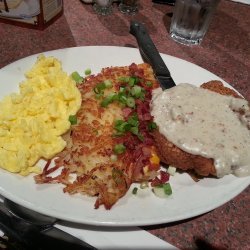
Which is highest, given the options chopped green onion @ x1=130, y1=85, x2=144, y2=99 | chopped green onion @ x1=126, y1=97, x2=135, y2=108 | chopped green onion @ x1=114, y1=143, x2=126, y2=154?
chopped green onion @ x1=130, y1=85, x2=144, y2=99

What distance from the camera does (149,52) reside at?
1.79 meters

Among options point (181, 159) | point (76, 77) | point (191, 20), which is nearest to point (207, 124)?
point (181, 159)

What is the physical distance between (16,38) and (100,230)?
1.41 meters

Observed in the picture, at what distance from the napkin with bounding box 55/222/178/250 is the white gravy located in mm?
356

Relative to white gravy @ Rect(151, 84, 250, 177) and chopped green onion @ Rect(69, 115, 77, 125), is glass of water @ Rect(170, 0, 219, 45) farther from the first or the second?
chopped green onion @ Rect(69, 115, 77, 125)

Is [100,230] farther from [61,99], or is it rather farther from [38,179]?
[61,99]

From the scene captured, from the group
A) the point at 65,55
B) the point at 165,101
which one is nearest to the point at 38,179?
the point at 165,101

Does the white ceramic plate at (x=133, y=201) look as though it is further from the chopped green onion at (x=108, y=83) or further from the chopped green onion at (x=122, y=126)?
the chopped green onion at (x=108, y=83)

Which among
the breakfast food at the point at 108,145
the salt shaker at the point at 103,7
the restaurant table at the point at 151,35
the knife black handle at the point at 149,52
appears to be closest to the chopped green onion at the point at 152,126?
the breakfast food at the point at 108,145

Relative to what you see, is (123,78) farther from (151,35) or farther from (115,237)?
(151,35)

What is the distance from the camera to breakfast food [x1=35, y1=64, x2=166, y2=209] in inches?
48.9

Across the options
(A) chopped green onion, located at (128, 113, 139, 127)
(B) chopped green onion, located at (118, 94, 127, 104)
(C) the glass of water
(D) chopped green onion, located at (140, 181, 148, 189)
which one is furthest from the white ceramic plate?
(C) the glass of water

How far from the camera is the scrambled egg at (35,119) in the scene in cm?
125

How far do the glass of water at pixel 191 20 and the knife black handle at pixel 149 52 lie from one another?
41 cm
